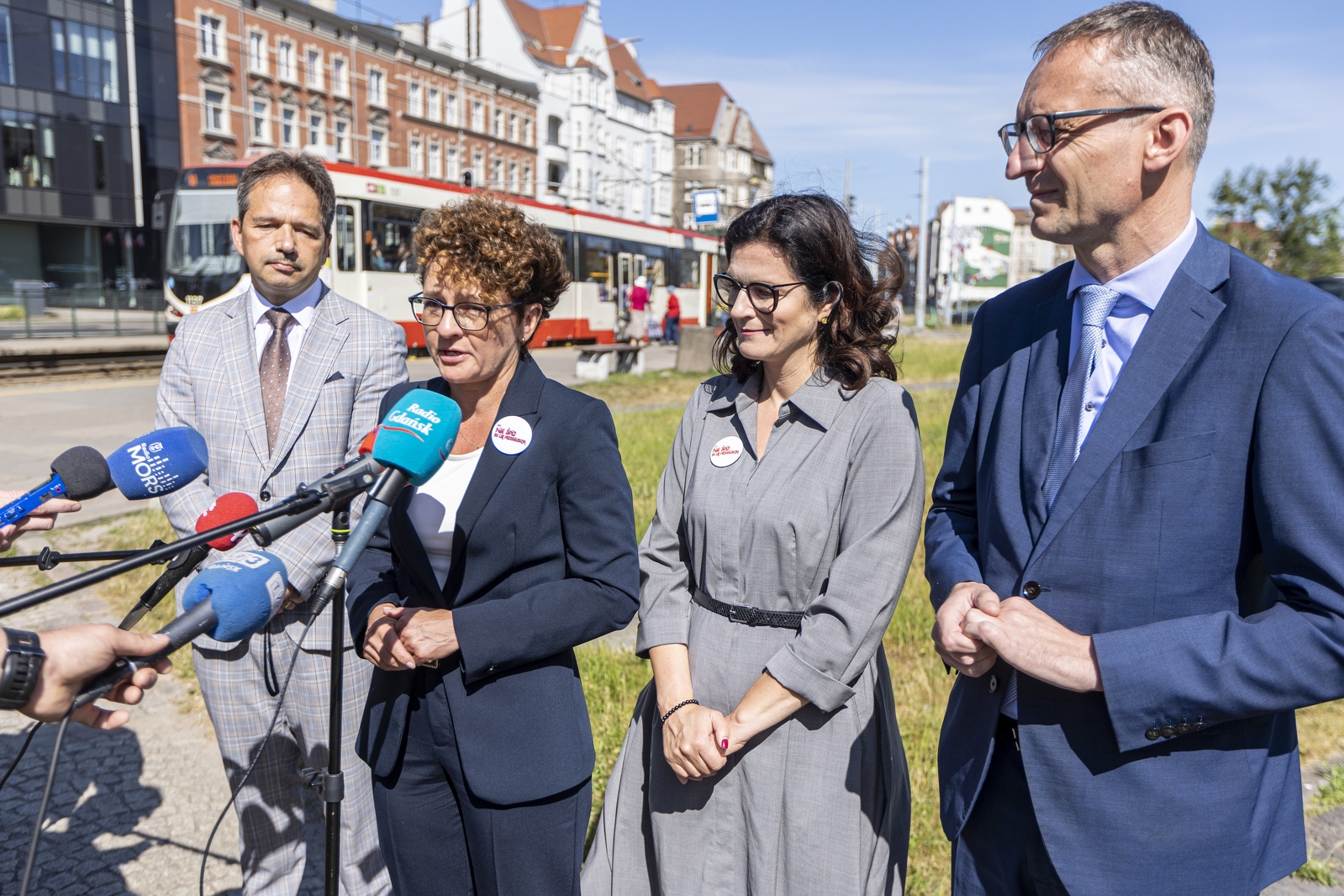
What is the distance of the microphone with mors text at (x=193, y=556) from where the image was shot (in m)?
1.63

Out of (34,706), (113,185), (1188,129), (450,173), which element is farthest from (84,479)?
(450,173)

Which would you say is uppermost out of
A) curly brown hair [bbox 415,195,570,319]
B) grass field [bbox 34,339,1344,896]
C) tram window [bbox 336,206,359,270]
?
tram window [bbox 336,206,359,270]

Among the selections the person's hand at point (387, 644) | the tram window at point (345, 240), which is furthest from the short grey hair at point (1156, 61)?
the tram window at point (345, 240)

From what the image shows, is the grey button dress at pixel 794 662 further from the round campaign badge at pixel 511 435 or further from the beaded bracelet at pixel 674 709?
the round campaign badge at pixel 511 435

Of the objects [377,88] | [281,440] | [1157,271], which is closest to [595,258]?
[281,440]

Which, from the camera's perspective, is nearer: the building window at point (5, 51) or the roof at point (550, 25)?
the building window at point (5, 51)

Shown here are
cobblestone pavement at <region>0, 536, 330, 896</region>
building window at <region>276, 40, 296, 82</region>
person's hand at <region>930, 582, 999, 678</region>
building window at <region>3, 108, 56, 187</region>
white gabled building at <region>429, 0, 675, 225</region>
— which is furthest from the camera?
white gabled building at <region>429, 0, 675, 225</region>

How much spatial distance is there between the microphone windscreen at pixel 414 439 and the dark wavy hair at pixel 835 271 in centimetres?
111

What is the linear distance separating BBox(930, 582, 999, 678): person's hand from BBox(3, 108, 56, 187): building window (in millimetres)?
44275

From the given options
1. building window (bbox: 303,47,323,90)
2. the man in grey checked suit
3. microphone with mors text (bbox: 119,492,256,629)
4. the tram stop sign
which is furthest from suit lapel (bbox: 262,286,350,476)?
building window (bbox: 303,47,323,90)

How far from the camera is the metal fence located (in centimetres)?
2277

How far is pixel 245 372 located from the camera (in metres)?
2.84

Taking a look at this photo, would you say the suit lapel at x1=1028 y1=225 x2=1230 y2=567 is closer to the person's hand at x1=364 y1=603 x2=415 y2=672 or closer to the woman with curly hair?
the woman with curly hair

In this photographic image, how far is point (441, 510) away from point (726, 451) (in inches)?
29.2
